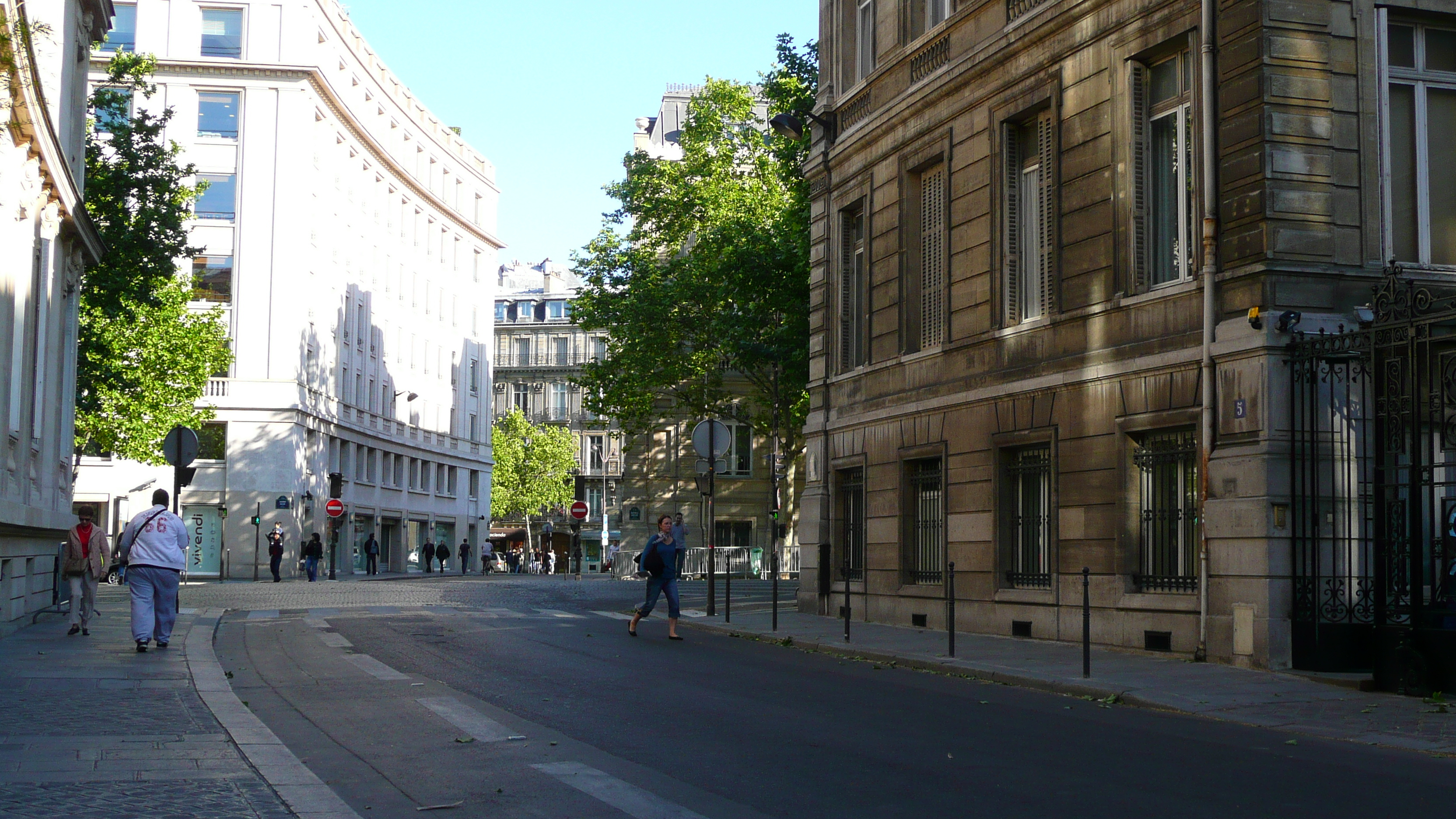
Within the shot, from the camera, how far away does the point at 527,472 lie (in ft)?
366

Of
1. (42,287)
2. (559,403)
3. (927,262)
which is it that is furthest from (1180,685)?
(559,403)

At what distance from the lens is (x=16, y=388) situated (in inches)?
821

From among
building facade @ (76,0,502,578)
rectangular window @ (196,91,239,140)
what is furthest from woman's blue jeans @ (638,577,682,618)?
rectangular window @ (196,91,239,140)

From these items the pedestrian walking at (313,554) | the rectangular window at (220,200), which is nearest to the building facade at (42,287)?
the pedestrian walking at (313,554)

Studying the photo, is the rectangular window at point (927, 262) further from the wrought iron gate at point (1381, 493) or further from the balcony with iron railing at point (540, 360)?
the balcony with iron railing at point (540, 360)

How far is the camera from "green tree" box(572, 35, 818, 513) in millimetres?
44000

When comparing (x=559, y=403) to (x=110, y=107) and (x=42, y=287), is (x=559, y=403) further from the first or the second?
(x=42, y=287)

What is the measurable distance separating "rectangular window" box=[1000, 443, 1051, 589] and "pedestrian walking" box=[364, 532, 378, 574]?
46.9 meters

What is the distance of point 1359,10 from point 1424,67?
3.26ft

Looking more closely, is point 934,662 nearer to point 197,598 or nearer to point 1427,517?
point 1427,517

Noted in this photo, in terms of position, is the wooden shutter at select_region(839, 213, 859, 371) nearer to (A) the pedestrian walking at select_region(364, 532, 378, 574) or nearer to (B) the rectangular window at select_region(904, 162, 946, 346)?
(B) the rectangular window at select_region(904, 162, 946, 346)

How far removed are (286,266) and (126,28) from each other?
428 inches

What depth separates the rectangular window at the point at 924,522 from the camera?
22000 mm

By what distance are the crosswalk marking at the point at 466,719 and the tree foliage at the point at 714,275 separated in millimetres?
28042
